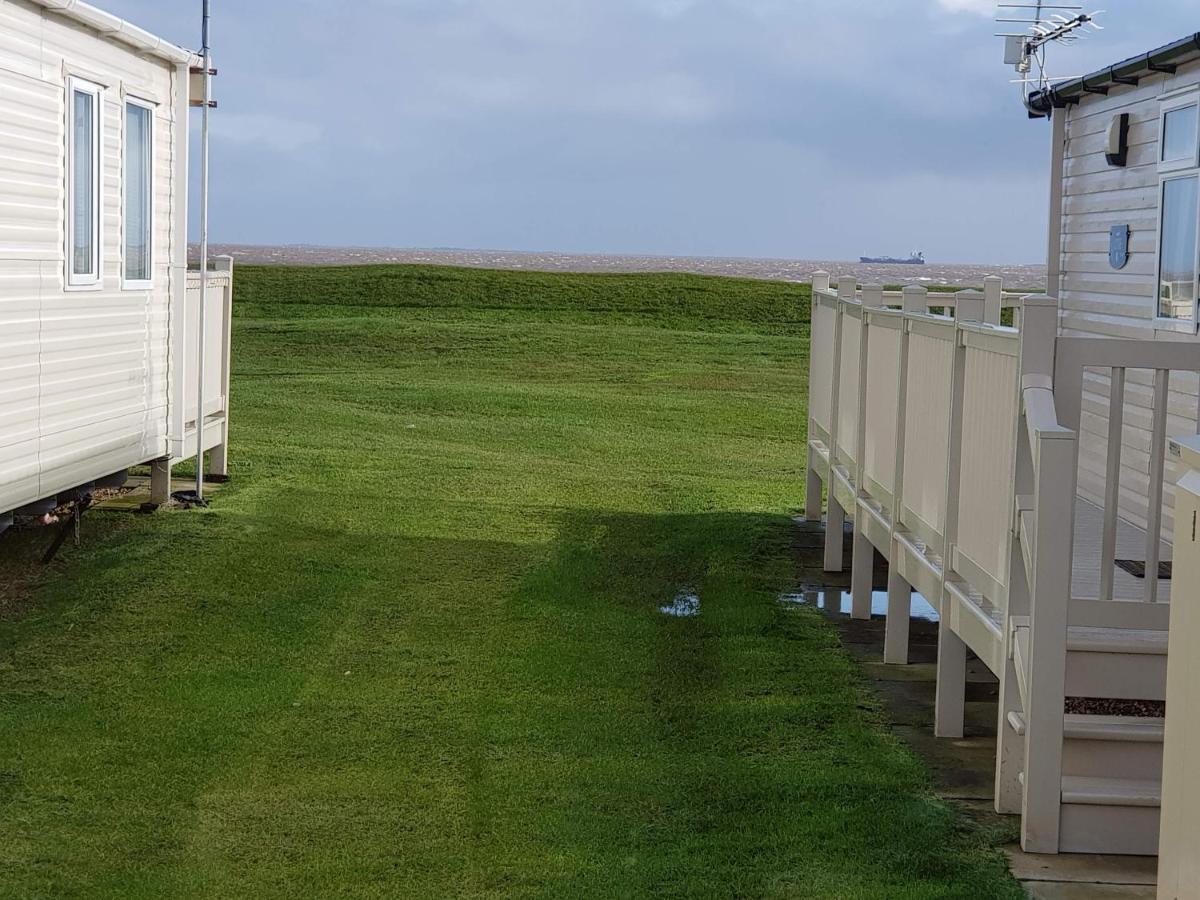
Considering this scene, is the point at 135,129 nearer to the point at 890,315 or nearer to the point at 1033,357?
the point at 890,315

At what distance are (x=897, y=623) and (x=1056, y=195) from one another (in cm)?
354

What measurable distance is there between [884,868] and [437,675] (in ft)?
8.36

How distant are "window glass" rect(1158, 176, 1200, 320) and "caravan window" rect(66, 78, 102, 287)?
565cm

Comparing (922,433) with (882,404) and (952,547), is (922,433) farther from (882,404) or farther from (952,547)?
(882,404)

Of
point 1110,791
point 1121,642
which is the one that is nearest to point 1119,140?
point 1121,642

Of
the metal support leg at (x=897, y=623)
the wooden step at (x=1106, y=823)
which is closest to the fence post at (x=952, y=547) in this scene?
the metal support leg at (x=897, y=623)

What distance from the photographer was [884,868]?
164 inches

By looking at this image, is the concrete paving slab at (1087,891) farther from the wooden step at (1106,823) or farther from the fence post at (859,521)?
the fence post at (859,521)

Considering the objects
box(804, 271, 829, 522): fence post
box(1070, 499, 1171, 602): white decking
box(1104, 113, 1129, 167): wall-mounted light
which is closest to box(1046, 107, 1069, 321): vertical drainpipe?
box(1104, 113, 1129, 167): wall-mounted light

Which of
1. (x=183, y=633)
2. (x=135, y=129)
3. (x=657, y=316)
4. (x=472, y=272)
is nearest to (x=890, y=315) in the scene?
(x=183, y=633)

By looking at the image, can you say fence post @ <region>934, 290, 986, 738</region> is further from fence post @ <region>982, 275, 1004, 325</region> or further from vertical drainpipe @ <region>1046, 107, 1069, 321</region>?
vertical drainpipe @ <region>1046, 107, 1069, 321</region>

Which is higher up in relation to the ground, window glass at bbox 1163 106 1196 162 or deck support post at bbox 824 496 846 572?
window glass at bbox 1163 106 1196 162

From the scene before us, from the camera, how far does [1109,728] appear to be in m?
4.36

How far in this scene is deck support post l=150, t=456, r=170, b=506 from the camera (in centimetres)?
989
